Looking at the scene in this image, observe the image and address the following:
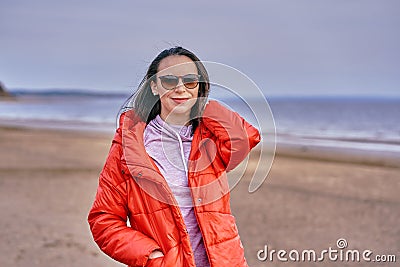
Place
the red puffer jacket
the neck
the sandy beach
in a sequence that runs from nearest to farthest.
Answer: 1. the red puffer jacket
2. the neck
3. the sandy beach

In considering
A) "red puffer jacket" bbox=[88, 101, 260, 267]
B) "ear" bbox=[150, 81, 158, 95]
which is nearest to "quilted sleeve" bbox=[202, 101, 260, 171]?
"red puffer jacket" bbox=[88, 101, 260, 267]

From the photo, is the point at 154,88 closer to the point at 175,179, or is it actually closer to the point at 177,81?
the point at 177,81

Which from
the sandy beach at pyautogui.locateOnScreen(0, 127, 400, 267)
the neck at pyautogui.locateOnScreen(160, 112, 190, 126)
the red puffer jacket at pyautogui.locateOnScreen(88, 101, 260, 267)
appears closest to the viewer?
the red puffer jacket at pyautogui.locateOnScreen(88, 101, 260, 267)

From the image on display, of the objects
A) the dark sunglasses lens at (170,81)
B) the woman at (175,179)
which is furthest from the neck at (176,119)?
the dark sunglasses lens at (170,81)

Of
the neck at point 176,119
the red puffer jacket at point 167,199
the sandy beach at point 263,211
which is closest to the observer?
the red puffer jacket at point 167,199

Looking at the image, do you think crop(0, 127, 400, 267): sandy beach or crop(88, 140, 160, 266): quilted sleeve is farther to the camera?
crop(0, 127, 400, 267): sandy beach

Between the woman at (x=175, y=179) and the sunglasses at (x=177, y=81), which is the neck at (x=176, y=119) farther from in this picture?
the sunglasses at (x=177, y=81)

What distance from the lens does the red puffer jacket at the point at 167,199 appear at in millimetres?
2062

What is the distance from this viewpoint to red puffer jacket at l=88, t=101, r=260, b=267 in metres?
2.06

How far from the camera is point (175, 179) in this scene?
2.13m

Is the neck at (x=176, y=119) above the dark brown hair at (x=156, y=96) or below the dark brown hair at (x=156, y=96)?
below

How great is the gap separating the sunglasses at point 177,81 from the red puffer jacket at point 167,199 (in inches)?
4.6

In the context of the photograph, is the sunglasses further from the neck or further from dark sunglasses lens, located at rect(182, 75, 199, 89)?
the neck

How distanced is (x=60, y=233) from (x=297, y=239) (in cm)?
284
